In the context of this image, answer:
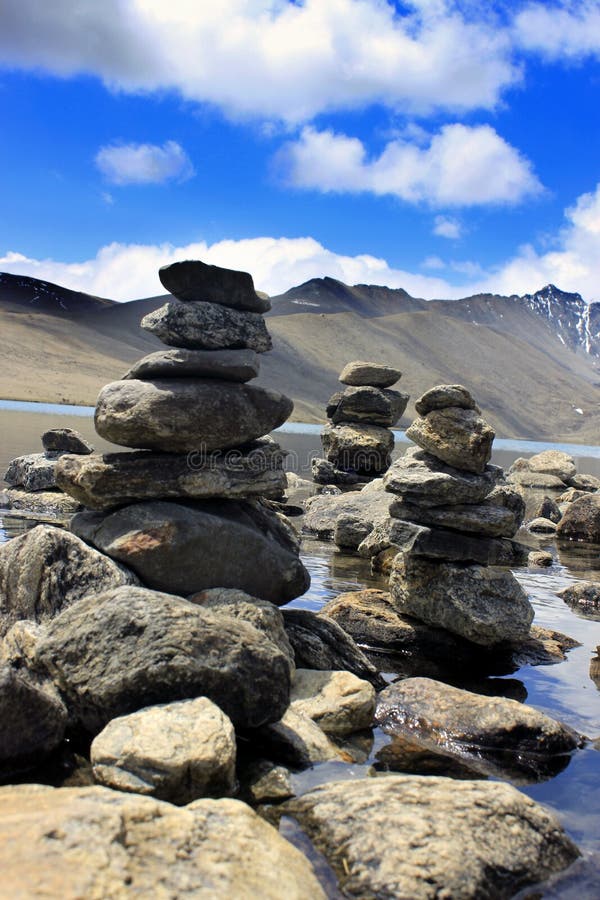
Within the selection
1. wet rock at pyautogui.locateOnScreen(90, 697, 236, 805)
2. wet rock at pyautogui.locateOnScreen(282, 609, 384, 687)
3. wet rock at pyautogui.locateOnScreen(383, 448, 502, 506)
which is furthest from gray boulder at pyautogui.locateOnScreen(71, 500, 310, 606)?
wet rock at pyautogui.locateOnScreen(90, 697, 236, 805)

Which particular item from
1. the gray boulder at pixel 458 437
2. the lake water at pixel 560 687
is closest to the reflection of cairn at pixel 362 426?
the lake water at pixel 560 687

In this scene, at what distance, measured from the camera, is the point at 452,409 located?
15500 millimetres

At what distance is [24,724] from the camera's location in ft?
26.3

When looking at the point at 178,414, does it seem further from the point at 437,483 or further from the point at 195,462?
the point at 437,483

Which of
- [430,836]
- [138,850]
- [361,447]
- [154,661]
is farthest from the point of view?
[361,447]

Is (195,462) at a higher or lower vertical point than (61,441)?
higher

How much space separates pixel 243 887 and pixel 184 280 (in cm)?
1103

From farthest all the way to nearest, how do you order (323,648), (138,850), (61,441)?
(61,441) < (323,648) < (138,850)

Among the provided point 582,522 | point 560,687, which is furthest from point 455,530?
point 582,522

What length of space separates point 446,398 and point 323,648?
19.2 ft

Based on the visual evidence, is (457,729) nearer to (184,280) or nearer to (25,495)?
(184,280)

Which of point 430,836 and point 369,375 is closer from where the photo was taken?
point 430,836

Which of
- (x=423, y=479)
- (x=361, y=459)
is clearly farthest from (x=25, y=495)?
(x=423, y=479)

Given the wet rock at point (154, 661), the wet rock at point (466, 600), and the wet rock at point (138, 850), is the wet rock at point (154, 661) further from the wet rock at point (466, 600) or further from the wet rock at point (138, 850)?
the wet rock at point (466, 600)
